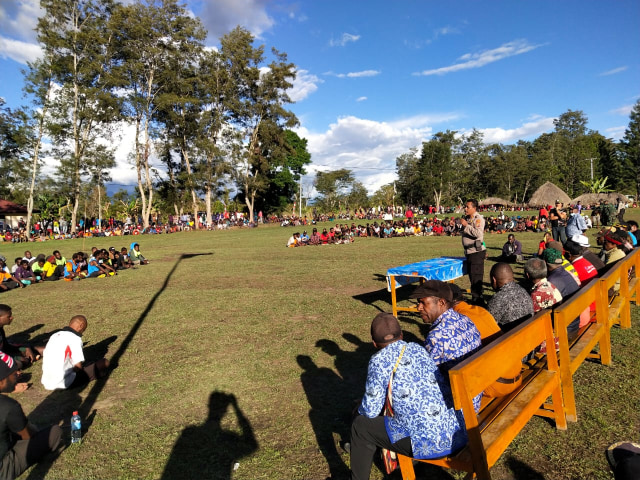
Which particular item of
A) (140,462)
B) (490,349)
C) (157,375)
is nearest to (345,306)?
(157,375)

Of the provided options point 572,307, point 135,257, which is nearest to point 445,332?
point 572,307

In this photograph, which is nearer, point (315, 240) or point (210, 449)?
point (210, 449)

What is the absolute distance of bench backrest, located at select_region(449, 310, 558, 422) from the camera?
2.45 metres

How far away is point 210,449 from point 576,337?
4.29 meters

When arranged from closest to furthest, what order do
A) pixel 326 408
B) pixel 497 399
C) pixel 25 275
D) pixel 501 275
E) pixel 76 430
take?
pixel 497 399
pixel 76 430
pixel 326 408
pixel 501 275
pixel 25 275

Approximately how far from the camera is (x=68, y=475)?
11.9 feet

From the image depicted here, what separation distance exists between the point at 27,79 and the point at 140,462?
41.9 m

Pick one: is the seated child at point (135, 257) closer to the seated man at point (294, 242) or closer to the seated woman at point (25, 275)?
the seated woman at point (25, 275)

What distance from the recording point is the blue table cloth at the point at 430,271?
7349mm

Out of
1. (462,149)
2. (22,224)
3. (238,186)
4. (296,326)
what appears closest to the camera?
(296,326)

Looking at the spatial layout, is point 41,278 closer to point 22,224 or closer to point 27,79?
point 27,79

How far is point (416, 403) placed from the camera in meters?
2.75

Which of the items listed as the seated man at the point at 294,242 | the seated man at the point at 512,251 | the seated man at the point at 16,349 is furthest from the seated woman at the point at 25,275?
the seated man at the point at 512,251

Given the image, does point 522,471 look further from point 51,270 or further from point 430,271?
point 51,270
